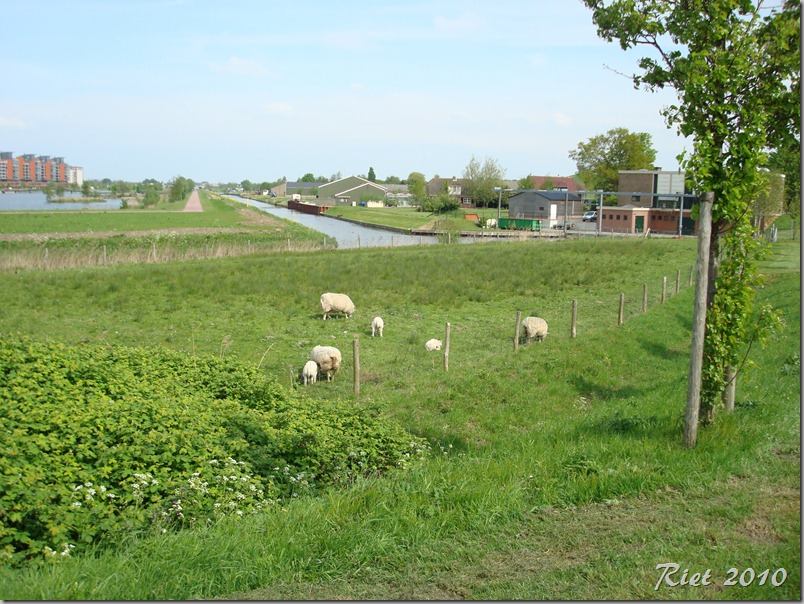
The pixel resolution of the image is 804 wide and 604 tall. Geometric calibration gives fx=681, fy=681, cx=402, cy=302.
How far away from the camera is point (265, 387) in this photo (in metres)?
13.1

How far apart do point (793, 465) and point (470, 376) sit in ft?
27.6

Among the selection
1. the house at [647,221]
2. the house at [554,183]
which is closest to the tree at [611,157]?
the house at [554,183]

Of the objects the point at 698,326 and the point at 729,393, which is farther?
the point at 729,393

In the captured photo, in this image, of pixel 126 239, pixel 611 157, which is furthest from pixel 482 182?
pixel 126 239

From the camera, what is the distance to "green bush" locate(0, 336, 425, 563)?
268 inches

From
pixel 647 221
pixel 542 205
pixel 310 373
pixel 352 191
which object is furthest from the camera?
pixel 352 191

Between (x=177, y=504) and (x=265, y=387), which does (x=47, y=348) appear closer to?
(x=265, y=387)

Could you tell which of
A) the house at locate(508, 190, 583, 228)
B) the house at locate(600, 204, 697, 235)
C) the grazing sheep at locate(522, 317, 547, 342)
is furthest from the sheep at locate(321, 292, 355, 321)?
the house at locate(508, 190, 583, 228)

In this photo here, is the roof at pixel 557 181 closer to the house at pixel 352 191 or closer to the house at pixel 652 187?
the house at pixel 352 191

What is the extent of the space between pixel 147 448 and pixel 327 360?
944 centimetres

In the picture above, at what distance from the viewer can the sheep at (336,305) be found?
86.3 feet

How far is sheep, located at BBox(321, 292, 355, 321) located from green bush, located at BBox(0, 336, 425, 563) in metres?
12.9

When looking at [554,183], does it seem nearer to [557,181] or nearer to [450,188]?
[557,181]

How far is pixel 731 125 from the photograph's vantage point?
9.48 m
